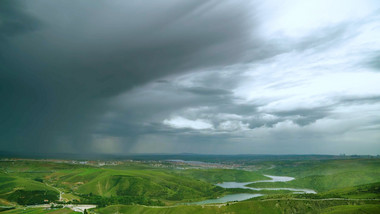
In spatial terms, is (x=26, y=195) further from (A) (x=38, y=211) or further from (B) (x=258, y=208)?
(B) (x=258, y=208)

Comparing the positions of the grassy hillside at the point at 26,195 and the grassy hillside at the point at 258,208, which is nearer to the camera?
the grassy hillside at the point at 258,208

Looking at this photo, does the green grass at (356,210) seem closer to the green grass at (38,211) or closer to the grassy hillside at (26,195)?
the green grass at (38,211)

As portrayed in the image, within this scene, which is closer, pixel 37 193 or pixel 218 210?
pixel 218 210

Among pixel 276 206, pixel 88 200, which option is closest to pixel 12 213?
pixel 88 200

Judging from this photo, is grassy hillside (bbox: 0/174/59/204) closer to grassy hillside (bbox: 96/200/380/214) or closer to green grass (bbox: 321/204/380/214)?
grassy hillside (bbox: 96/200/380/214)

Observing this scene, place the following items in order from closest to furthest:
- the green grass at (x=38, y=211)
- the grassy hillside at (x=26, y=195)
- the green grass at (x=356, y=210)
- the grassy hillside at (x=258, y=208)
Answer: the green grass at (x=356, y=210)
the green grass at (x=38, y=211)
the grassy hillside at (x=258, y=208)
the grassy hillside at (x=26, y=195)

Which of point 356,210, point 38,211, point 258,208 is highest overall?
point 356,210

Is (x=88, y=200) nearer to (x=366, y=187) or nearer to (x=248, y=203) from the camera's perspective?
(x=248, y=203)

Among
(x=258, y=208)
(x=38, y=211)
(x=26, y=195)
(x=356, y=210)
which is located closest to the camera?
(x=356, y=210)

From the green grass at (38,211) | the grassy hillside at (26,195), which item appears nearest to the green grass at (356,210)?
the green grass at (38,211)

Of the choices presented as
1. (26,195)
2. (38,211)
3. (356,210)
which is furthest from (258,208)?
(26,195)

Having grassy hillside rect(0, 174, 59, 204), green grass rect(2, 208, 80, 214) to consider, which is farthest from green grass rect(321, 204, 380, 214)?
grassy hillside rect(0, 174, 59, 204)
